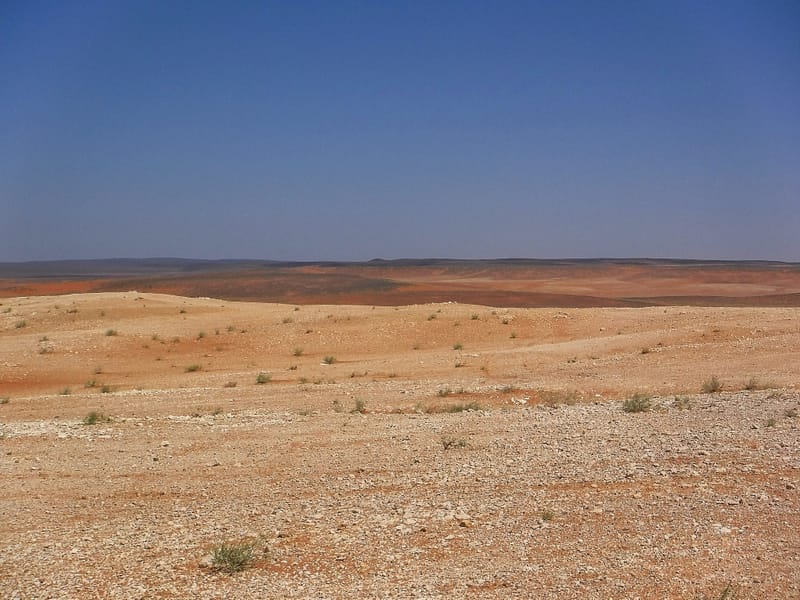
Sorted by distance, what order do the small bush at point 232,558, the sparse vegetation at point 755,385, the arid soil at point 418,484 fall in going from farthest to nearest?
the sparse vegetation at point 755,385, the small bush at point 232,558, the arid soil at point 418,484

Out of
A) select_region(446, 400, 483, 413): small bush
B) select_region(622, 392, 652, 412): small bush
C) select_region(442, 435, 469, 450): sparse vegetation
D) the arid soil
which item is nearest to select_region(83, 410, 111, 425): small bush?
the arid soil

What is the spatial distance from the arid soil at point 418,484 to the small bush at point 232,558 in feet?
0.21

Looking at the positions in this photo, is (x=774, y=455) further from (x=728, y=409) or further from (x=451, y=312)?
(x=451, y=312)

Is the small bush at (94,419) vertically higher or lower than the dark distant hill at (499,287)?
lower

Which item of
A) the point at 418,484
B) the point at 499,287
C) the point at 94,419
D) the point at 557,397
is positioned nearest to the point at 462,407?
the point at 557,397

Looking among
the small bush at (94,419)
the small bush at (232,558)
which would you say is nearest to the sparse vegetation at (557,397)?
the small bush at (94,419)

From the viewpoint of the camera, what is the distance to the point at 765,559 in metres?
6.17

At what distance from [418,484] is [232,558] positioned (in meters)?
2.56

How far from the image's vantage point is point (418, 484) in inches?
332

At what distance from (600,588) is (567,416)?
20.3 feet

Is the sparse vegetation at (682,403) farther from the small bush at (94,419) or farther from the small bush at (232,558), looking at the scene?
the small bush at (94,419)

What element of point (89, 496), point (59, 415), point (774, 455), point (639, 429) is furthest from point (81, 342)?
point (774, 455)

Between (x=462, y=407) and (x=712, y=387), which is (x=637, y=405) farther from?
(x=712, y=387)

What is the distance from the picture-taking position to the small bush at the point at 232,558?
637 centimetres
